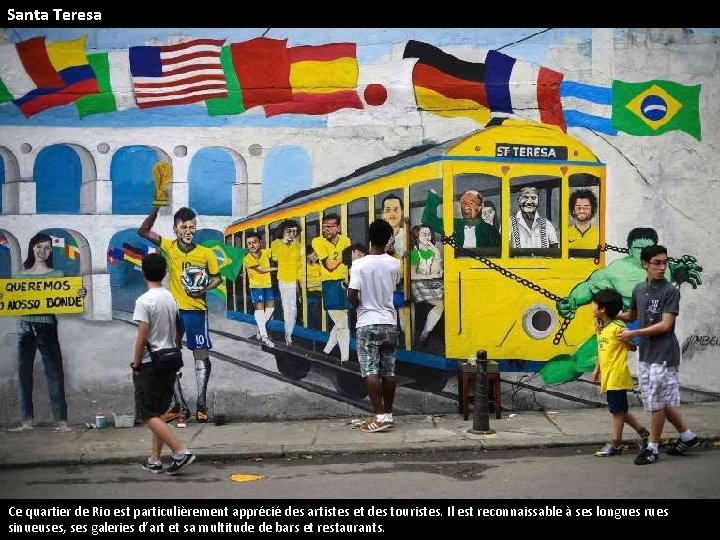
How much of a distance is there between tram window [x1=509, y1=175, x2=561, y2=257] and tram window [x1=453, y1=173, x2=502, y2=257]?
302 mm

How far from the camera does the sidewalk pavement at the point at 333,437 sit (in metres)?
7.60

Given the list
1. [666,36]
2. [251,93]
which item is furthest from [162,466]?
[666,36]

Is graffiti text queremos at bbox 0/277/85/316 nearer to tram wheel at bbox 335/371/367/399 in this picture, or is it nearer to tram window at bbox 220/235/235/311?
tram window at bbox 220/235/235/311

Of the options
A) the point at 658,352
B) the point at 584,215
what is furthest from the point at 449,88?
the point at 658,352

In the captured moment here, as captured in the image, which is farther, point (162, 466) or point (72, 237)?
point (72, 237)

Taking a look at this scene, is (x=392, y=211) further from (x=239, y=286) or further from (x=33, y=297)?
(x=33, y=297)

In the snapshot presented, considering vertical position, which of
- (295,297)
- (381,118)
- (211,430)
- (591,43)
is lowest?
(211,430)

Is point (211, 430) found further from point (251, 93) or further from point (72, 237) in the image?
point (251, 93)

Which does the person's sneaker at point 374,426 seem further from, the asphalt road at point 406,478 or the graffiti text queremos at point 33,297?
the graffiti text queremos at point 33,297

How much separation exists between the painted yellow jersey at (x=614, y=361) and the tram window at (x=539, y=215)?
1977 millimetres

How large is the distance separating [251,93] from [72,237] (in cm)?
263

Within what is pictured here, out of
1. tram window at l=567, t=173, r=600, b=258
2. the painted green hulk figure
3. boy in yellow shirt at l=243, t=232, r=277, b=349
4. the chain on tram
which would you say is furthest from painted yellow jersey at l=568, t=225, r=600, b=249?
boy in yellow shirt at l=243, t=232, r=277, b=349

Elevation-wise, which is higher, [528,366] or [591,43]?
[591,43]

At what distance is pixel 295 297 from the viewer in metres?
9.23
